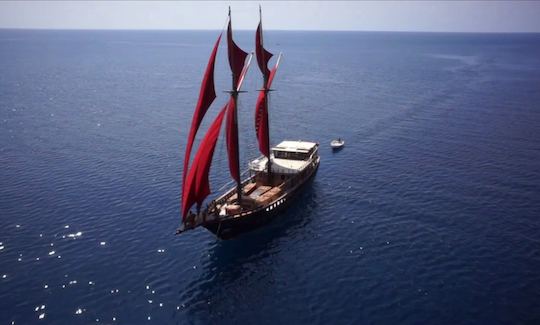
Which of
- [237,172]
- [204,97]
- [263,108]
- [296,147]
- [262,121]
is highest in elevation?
[204,97]

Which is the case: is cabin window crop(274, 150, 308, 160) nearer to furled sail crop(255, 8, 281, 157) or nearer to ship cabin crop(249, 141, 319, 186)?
ship cabin crop(249, 141, 319, 186)

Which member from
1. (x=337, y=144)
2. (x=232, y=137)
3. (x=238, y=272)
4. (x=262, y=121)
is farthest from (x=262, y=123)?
(x=337, y=144)

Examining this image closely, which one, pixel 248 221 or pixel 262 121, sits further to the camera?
pixel 262 121

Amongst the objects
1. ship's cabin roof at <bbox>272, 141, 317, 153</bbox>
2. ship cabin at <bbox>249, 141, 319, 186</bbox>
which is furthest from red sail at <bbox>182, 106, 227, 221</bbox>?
ship's cabin roof at <bbox>272, 141, 317, 153</bbox>

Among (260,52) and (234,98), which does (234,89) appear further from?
(260,52)

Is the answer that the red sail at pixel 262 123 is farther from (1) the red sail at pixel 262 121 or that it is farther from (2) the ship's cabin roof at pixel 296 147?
(2) the ship's cabin roof at pixel 296 147

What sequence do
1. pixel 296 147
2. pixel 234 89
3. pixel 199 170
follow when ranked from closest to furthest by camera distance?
pixel 199 170 → pixel 234 89 → pixel 296 147

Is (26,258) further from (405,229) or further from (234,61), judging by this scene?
(405,229)
